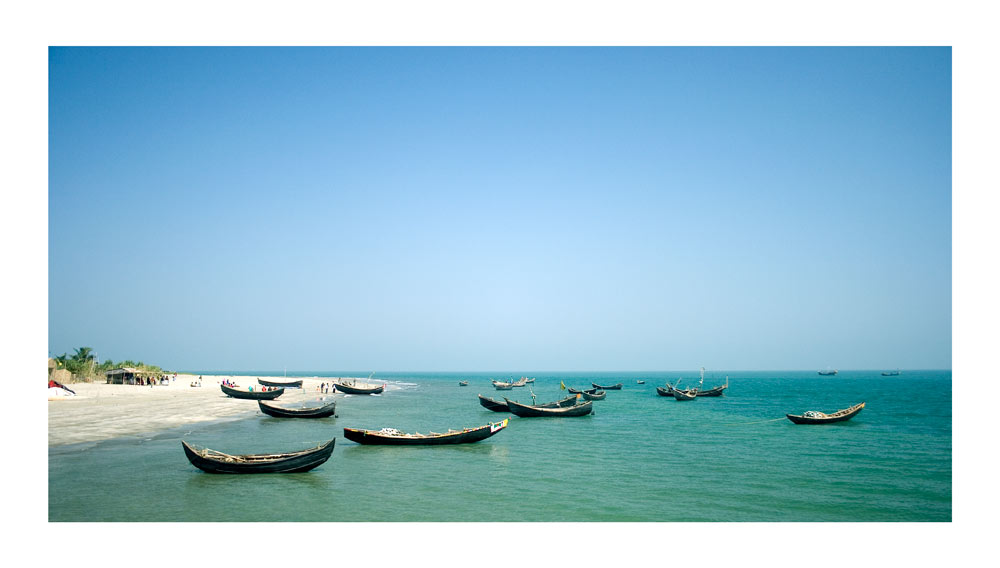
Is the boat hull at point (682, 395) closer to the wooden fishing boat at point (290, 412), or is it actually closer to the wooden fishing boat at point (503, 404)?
the wooden fishing boat at point (503, 404)

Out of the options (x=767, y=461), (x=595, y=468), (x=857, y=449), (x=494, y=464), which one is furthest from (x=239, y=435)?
(x=857, y=449)

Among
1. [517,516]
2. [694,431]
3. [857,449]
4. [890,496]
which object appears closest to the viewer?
[517,516]

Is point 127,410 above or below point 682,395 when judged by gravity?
above

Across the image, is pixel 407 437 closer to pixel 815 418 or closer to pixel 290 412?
pixel 290 412

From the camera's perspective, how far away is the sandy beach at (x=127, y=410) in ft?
70.2

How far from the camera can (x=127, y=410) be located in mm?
28312

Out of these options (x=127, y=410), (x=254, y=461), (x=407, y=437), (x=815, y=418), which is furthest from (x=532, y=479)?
(x=127, y=410)

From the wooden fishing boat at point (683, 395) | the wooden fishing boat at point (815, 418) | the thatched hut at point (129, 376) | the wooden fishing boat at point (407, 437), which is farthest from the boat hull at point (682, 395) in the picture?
the thatched hut at point (129, 376)

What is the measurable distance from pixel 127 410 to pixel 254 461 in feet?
59.3

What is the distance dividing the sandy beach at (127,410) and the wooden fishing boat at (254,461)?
24.5 ft

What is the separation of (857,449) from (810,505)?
10961mm
